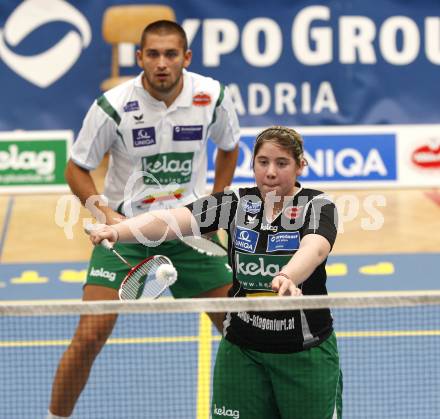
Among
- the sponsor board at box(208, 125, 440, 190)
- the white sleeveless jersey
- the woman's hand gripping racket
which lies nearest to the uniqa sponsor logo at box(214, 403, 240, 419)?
the woman's hand gripping racket

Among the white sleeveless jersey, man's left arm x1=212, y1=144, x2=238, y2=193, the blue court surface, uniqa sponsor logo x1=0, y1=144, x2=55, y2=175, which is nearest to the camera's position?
the white sleeveless jersey

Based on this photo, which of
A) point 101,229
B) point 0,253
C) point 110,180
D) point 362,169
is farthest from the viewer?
point 362,169

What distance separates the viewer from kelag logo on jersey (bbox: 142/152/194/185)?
608 cm

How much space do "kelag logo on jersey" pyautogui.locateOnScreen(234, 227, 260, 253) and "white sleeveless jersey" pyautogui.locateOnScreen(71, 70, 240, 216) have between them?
162cm

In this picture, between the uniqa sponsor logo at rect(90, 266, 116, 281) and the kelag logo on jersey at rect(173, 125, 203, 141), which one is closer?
the uniqa sponsor logo at rect(90, 266, 116, 281)

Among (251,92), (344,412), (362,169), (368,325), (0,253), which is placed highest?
(251,92)

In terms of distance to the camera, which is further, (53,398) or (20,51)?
(20,51)

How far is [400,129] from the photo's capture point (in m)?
11.6

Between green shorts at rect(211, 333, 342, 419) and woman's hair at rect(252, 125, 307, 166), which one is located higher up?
woman's hair at rect(252, 125, 307, 166)

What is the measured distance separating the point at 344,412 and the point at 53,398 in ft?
5.44

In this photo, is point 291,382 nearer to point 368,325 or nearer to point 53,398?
point 53,398

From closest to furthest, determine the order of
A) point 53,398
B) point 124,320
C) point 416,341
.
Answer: point 53,398 → point 416,341 → point 124,320

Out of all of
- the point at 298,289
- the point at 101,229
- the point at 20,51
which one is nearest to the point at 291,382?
the point at 298,289

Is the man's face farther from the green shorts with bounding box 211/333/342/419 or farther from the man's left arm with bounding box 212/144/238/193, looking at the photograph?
the green shorts with bounding box 211/333/342/419
